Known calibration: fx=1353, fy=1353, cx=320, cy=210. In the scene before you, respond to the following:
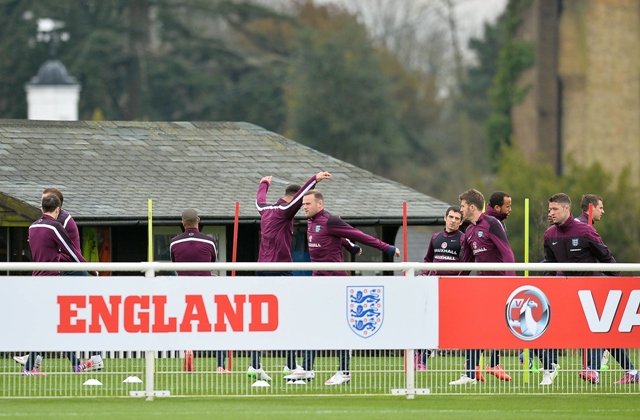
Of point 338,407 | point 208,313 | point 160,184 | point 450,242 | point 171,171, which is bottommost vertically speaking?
point 338,407

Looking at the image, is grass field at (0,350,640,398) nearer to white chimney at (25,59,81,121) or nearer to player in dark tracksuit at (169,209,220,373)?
player in dark tracksuit at (169,209,220,373)

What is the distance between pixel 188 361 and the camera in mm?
12039

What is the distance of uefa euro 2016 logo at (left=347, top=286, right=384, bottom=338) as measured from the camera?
11977 millimetres

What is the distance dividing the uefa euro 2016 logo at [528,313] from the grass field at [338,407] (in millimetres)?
612

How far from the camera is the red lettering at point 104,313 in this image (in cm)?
1177

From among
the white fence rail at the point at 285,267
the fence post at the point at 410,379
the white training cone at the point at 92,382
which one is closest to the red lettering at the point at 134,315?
the white fence rail at the point at 285,267

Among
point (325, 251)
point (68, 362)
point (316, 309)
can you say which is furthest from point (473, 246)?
point (68, 362)

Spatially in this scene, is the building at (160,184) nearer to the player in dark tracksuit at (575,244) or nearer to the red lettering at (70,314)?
the player in dark tracksuit at (575,244)

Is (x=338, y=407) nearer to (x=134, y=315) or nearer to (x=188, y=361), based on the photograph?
(x=188, y=361)

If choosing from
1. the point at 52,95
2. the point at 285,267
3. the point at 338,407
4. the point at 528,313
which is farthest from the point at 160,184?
the point at 52,95

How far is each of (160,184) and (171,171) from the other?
627 mm

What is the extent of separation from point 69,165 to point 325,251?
848 centimetres

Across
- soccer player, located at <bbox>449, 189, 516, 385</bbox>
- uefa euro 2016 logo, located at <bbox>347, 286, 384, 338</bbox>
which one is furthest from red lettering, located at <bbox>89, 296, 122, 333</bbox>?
soccer player, located at <bbox>449, 189, 516, 385</bbox>

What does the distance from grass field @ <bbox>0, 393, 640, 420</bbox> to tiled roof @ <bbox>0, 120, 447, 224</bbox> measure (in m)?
7.54
